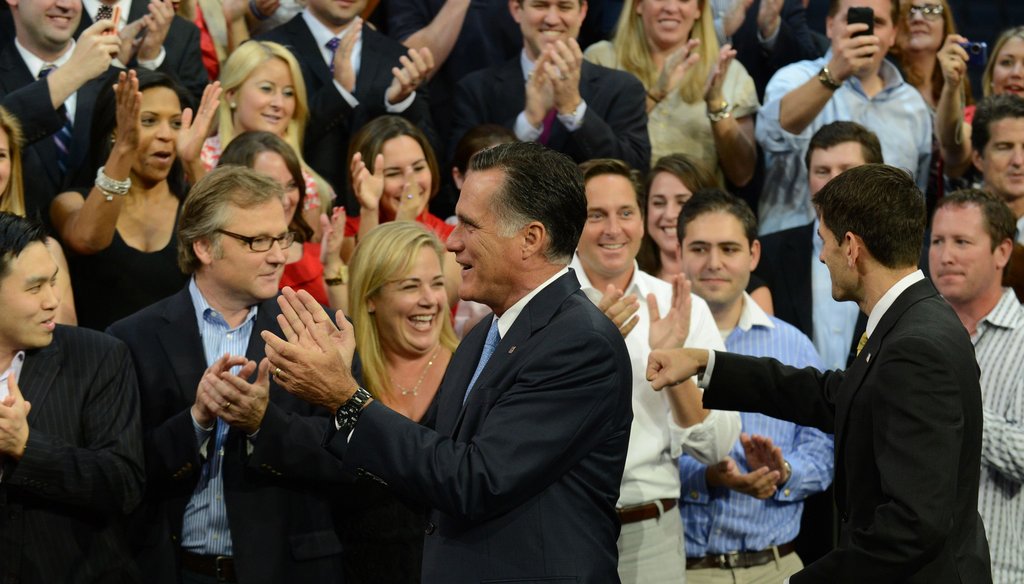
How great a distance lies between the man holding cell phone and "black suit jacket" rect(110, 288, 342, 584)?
2.88 meters

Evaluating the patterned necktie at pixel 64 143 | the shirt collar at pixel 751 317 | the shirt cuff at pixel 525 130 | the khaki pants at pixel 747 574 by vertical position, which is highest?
the shirt cuff at pixel 525 130

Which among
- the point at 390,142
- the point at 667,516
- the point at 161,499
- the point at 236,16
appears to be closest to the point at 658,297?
the point at 667,516

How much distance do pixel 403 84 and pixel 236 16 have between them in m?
1.06

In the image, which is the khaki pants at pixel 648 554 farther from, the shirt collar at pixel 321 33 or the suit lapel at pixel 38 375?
the shirt collar at pixel 321 33

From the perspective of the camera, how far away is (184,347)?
3.85 metres

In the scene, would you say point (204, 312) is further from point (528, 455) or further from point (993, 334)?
point (993, 334)

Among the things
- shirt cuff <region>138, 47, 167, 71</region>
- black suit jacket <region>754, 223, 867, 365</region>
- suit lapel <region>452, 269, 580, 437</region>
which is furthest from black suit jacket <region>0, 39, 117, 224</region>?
black suit jacket <region>754, 223, 867, 365</region>

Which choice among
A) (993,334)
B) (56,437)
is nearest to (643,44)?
(993,334)

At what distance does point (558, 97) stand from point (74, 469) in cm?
276

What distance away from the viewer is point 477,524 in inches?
117

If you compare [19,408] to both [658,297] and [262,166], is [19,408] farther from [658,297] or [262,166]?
[658,297]

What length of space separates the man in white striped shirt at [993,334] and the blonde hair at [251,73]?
2.40m

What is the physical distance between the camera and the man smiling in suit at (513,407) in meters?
2.90

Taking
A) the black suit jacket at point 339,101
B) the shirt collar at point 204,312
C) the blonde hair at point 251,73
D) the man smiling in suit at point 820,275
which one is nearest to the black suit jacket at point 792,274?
the man smiling in suit at point 820,275
